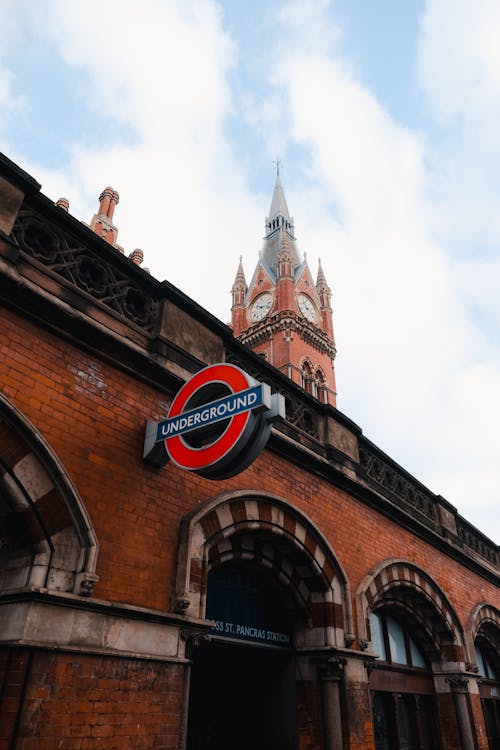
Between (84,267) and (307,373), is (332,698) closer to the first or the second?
(84,267)

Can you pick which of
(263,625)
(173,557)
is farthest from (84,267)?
(263,625)

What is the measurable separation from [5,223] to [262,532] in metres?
4.73

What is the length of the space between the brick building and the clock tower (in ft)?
114

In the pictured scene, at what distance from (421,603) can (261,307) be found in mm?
44708

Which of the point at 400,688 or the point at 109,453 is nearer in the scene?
the point at 109,453

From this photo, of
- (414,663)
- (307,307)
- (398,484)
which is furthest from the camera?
(307,307)

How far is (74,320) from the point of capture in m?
5.48

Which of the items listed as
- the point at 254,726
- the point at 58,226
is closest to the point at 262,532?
the point at 254,726

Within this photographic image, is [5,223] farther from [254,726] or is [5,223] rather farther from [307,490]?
[254,726]

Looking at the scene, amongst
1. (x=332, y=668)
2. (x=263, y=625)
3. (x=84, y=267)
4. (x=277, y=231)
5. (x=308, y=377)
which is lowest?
(x=332, y=668)

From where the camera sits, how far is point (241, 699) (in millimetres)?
7734

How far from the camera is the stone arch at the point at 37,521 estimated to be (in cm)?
459

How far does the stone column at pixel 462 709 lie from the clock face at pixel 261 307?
43220mm

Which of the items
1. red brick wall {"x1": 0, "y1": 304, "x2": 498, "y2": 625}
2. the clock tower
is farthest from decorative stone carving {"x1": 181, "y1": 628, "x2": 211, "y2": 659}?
the clock tower
